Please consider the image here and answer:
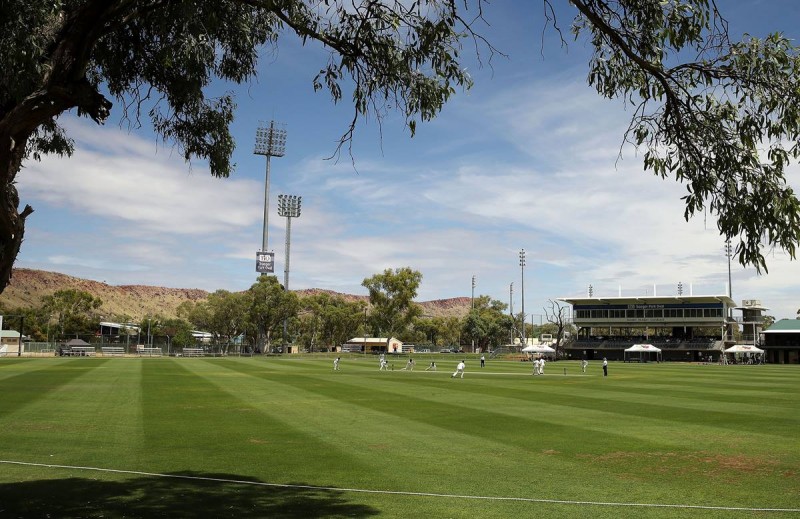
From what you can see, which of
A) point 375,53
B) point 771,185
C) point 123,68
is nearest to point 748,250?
point 771,185

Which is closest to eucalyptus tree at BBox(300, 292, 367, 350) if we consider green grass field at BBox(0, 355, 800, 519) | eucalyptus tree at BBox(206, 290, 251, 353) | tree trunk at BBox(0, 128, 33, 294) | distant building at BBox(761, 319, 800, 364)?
eucalyptus tree at BBox(206, 290, 251, 353)

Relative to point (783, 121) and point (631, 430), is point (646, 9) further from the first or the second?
point (631, 430)

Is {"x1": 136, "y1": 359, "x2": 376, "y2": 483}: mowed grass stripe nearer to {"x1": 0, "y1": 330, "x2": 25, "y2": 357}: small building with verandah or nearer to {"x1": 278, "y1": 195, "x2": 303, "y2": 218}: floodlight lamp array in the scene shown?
{"x1": 0, "y1": 330, "x2": 25, "y2": 357}: small building with verandah

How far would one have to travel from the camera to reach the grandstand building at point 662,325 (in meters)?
108

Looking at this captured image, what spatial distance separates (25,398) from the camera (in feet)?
88.1

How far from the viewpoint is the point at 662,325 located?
116 meters

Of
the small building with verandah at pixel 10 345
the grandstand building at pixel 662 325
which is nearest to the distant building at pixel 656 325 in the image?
the grandstand building at pixel 662 325

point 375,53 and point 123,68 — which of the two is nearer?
point 375,53

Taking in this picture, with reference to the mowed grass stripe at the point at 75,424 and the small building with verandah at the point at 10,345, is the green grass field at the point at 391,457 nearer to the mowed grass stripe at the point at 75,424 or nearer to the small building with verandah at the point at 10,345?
the mowed grass stripe at the point at 75,424

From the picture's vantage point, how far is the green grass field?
435 inches

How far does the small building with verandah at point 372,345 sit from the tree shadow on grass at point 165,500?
124 meters

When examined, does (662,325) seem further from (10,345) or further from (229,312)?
(10,345)

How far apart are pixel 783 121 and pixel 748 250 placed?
170 centimetres

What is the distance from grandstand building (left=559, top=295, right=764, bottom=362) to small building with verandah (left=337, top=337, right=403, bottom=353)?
1512 inches
